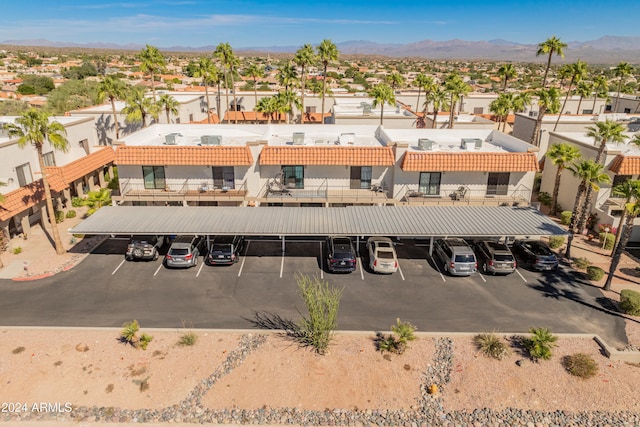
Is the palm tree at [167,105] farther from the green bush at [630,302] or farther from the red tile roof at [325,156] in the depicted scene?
the green bush at [630,302]

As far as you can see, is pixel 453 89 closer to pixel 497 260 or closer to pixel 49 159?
pixel 497 260

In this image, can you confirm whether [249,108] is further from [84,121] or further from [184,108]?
[84,121]

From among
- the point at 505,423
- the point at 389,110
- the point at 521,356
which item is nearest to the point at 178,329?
the point at 505,423

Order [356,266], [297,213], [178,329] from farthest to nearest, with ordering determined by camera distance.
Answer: [297,213] < [356,266] < [178,329]

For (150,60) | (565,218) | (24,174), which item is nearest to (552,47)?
(565,218)

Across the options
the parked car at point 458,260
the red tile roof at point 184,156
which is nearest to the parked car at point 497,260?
the parked car at point 458,260

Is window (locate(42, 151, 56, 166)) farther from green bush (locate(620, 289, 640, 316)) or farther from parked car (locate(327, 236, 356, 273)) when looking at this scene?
green bush (locate(620, 289, 640, 316))

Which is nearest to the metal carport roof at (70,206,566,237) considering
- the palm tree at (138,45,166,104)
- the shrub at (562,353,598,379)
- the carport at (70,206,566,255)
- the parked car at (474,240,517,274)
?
the carport at (70,206,566,255)
